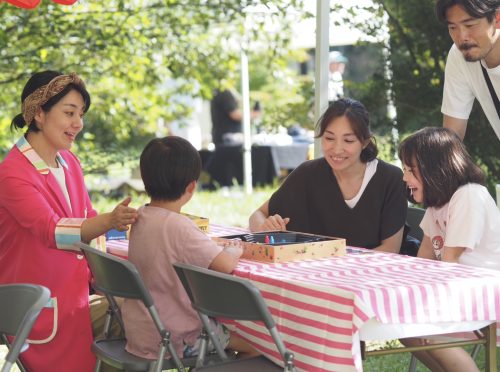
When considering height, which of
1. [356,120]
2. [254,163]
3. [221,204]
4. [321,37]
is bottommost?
[221,204]

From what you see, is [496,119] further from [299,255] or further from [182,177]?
[182,177]

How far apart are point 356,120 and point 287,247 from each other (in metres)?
0.85

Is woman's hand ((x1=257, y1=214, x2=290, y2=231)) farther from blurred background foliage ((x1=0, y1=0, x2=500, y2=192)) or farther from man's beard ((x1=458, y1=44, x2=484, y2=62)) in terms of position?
blurred background foliage ((x1=0, y1=0, x2=500, y2=192))

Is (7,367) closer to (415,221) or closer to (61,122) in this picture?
(61,122)

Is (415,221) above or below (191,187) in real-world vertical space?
below

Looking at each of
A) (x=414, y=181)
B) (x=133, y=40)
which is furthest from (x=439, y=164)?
(x=133, y=40)

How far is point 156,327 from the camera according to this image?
3.18m

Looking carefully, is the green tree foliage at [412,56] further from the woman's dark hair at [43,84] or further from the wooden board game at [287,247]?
the woman's dark hair at [43,84]

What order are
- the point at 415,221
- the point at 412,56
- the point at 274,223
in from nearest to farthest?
1. the point at 274,223
2. the point at 415,221
3. the point at 412,56

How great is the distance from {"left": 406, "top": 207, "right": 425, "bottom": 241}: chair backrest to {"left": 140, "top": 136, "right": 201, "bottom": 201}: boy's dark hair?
130 centimetres

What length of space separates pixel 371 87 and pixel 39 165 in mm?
3713

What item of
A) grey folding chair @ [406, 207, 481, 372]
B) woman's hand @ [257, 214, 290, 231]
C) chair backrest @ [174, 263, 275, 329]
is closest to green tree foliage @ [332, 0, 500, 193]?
grey folding chair @ [406, 207, 481, 372]

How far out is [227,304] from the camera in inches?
111

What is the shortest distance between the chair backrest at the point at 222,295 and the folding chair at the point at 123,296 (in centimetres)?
14
